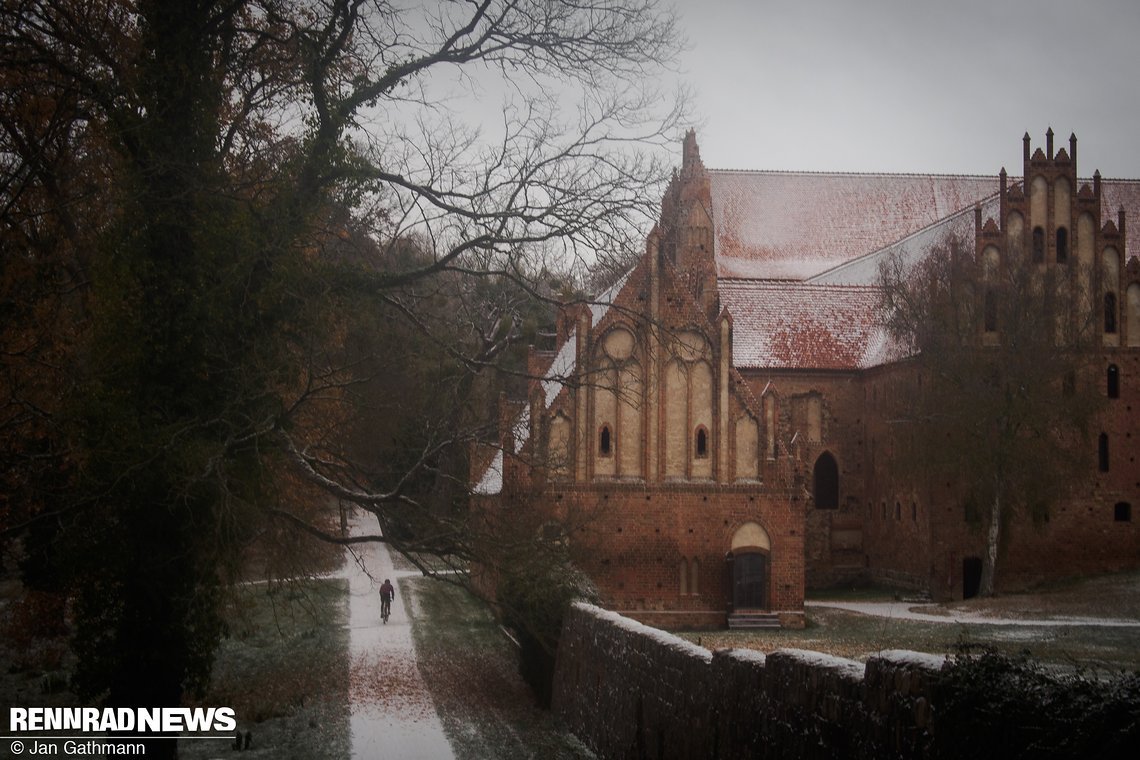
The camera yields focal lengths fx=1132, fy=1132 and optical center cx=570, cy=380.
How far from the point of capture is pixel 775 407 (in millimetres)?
A: 27156

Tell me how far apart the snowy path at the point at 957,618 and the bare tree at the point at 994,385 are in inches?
154

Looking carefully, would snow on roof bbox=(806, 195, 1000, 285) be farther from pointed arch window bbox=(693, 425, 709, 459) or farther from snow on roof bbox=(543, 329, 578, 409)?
snow on roof bbox=(543, 329, 578, 409)

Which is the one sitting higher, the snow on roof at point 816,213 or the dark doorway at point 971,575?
the snow on roof at point 816,213

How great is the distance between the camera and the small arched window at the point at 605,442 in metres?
26.8

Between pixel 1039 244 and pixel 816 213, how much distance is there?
42.5 ft

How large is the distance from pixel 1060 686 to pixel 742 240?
42207 millimetres

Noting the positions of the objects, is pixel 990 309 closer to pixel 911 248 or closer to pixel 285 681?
pixel 911 248

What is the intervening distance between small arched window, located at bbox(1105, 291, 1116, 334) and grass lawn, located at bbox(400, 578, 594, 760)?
74.3ft

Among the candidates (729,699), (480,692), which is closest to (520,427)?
(480,692)

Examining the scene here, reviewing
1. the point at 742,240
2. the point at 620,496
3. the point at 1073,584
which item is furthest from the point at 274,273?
the point at 742,240

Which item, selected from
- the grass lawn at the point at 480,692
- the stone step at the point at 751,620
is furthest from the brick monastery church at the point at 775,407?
the grass lawn at the point at 480,692

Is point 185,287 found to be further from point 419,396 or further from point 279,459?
point 419,396

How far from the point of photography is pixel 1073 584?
35188mm

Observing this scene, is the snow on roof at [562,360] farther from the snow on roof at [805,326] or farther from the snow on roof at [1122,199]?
the snow on roof at [1122,199]
